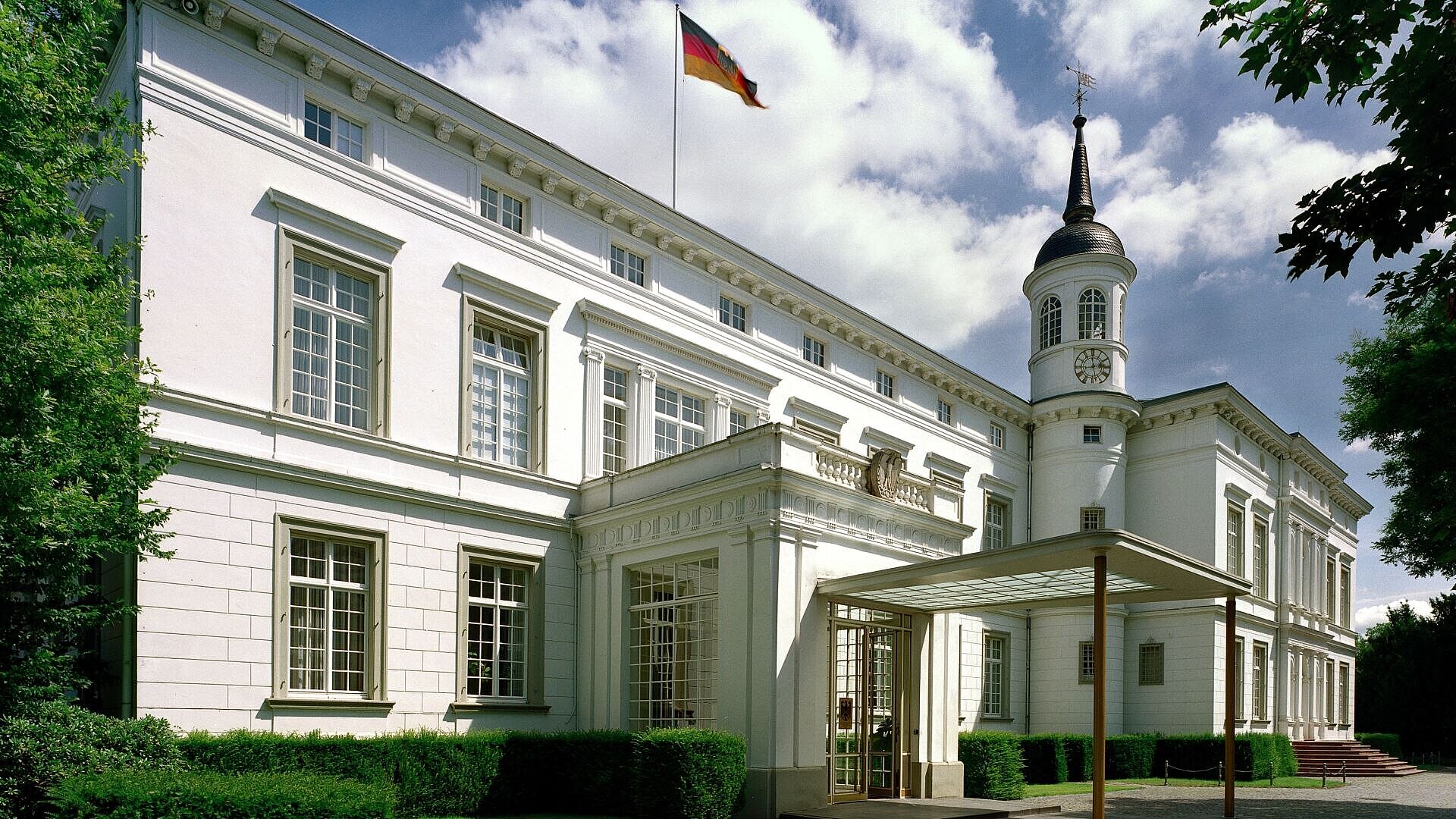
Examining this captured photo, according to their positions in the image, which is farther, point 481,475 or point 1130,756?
point 1130,756

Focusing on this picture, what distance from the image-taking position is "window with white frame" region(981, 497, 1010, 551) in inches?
1272

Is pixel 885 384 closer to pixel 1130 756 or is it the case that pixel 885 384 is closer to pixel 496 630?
pixel 1130 756

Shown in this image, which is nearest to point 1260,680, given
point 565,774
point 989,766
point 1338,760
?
point 1338,760

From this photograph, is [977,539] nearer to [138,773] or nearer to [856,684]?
[856,684]

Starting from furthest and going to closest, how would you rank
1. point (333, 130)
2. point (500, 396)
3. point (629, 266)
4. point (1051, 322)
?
point (1051, 322), point (629, 266), point (500, 396), point (333, 130)

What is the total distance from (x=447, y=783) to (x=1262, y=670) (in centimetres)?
2787

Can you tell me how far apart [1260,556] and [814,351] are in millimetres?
17948

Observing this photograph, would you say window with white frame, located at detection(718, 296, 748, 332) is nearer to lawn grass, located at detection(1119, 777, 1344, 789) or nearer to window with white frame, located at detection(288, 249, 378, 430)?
window with white frame, located at detection(288, 249, 378, 430)

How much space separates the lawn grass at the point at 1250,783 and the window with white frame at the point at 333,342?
21.4 meters

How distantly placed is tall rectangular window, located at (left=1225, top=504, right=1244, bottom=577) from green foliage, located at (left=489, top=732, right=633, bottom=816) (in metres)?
23.4

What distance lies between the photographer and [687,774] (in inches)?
566

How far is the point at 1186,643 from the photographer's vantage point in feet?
102

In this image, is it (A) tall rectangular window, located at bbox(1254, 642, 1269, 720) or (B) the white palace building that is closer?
(B) the white palace building

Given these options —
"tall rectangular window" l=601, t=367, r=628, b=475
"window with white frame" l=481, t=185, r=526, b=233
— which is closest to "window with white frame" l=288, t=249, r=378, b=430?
"window with white frame" l=481, t=185, r=526, b=233
